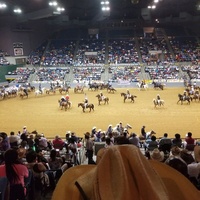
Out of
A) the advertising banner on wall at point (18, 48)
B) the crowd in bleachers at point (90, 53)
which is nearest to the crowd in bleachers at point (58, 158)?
the crowd in bleachers at point (90, 53)

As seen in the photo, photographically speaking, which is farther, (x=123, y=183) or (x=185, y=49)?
(x=185, y=49)

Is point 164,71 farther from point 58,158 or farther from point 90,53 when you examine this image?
point 58,158

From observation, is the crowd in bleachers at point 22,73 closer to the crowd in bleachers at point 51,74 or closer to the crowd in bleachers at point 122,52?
the crowd in bleachers at point 51,74

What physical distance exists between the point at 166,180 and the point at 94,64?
42.1 m

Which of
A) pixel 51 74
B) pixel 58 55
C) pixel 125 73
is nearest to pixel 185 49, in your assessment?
pixel 125 73

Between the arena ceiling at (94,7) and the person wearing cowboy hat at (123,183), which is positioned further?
the arena ceiling at (94,7)

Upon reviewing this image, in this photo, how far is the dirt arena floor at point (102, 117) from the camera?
15.6 m

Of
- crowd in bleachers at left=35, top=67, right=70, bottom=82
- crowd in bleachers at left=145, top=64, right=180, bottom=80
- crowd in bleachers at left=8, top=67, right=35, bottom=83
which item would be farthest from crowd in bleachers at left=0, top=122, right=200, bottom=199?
crowd in bleachers at left=8, top=67, right=35, bottom=83

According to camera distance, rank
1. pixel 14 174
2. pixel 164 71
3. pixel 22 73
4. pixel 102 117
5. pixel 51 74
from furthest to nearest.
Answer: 1. pixel 51 74
2. pixel 22 73
3. pixel 164 71
4. pixel 102 117
5. pixel 14 174

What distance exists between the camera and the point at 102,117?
717 inches

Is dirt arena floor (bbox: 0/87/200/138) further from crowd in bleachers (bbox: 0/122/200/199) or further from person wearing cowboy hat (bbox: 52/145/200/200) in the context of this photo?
person wearing cowboy hat (bbox: 52/145/200/200)

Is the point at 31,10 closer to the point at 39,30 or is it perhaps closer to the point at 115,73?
the point at 39,30

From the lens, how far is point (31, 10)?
131ft

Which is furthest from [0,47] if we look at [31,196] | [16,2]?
[31,196]
